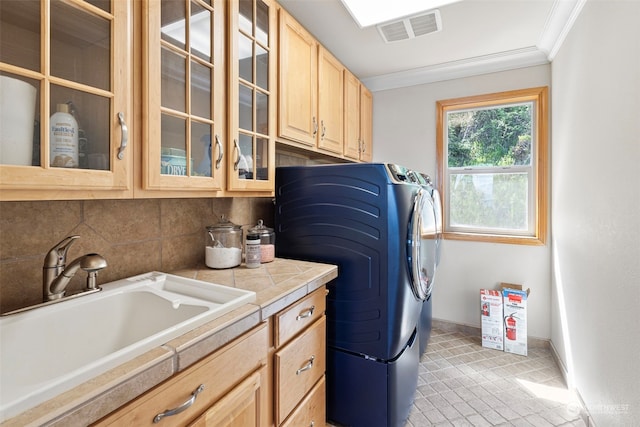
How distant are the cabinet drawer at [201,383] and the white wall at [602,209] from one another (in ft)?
4.74

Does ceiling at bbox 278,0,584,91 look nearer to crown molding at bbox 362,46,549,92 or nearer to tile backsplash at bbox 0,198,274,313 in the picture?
crown molding at bbox 362,46,549,92

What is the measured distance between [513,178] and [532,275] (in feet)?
2.79

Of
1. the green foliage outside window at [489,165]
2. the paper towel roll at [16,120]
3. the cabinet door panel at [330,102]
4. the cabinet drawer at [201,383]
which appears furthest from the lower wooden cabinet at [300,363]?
the green foliage outside window at [489,165]

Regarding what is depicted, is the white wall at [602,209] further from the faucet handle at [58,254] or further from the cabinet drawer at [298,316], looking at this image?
the faucet handle at [58,254]

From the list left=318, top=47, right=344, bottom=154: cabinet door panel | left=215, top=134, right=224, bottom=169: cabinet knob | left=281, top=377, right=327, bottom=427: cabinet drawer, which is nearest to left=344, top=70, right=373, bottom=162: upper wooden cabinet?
left=318, top=47, right=344, bottom=154: cabinet door panel

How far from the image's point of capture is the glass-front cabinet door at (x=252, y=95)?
137 centimetres

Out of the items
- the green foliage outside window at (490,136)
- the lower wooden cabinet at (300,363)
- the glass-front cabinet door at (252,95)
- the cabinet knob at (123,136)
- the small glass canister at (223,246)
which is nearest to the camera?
the cabinet knob at (123,136)

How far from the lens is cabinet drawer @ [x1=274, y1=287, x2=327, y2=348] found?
1148 millimetres

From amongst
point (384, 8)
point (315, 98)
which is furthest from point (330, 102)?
point (384, 8)

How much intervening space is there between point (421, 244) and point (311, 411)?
984mm

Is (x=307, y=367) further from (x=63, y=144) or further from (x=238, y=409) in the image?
(x=63, y=144)

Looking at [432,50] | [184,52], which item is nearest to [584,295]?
[432,50]

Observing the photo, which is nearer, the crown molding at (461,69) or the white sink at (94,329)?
the white sink at (94,329)

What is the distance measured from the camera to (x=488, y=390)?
2.03 m
